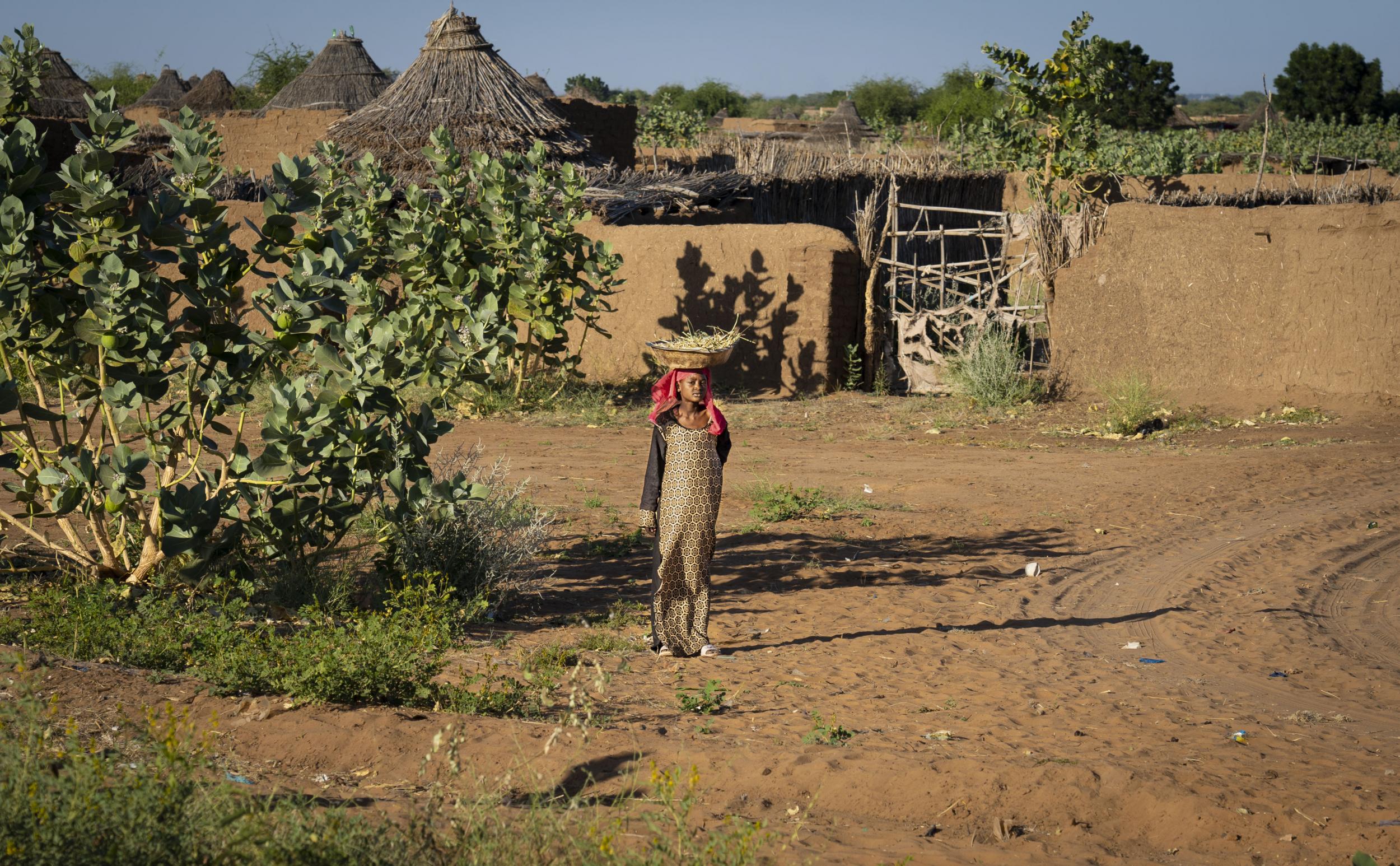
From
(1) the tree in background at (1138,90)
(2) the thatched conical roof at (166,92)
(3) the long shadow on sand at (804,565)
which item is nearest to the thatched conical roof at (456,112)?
(3) the long shadow on sand at (804,565)

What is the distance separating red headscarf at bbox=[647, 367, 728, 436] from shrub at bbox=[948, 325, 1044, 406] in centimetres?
695

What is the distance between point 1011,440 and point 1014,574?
149 inches

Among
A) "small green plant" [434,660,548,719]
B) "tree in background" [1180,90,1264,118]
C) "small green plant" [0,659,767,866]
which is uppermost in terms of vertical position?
"tree in background" [1180,90,1264,118]

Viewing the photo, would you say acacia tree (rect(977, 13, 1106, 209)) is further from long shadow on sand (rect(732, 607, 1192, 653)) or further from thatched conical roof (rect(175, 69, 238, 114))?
thatched conical roof (rect(175, 69, 238, 114))

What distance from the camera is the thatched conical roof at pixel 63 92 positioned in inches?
1032

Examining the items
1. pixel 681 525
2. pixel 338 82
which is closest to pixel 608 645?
pixel 681 525

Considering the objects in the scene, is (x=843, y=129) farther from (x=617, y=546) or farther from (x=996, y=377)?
(x=617, y=546)

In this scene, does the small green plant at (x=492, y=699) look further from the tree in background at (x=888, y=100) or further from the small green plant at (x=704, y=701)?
the tree in background at (x=888, y=100)

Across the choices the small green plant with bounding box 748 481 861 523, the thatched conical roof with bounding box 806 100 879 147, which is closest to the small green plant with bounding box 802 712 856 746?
the small green plant with bounding box 748 481 861 523

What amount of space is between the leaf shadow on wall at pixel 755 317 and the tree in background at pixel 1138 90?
110 feet

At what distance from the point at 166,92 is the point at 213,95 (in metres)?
4.33

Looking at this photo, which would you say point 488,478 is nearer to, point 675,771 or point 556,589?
point 556,589

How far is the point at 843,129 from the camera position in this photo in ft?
126

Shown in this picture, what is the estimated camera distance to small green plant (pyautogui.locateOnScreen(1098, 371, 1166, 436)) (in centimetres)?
1063
